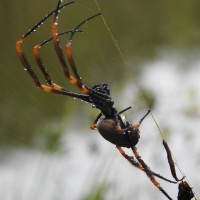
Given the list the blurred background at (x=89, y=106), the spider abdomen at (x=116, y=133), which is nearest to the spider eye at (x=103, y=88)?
the spider abdomen at (x=116, y=133)

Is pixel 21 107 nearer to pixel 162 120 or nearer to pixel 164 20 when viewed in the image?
pixel 162 120

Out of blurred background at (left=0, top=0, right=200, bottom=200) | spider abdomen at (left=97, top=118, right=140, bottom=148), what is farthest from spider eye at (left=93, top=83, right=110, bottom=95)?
blurred background at (left=0, top=0, right=200, bottom=200)

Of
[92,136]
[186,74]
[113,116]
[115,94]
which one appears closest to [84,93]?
[113,116]

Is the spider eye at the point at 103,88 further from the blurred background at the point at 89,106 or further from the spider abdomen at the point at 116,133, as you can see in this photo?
the blurred background at the point at 89,106

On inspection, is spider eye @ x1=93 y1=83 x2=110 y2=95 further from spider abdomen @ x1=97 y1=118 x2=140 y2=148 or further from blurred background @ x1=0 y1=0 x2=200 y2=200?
blurred background @ x1=0 y1=0 x2=200 y2=200

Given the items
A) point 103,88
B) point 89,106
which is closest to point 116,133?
point 103,88

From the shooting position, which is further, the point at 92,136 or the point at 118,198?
the point at 92,136

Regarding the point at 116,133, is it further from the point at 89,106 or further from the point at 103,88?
the point at 89,106
